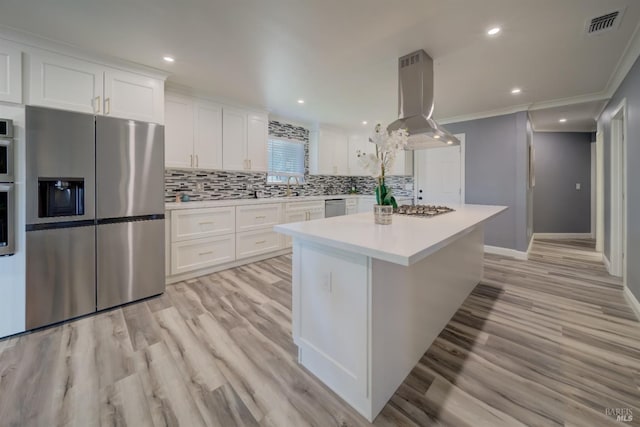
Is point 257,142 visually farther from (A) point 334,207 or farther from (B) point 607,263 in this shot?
(B) point 607,263

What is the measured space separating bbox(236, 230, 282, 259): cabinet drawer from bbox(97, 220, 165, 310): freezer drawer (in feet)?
3.57

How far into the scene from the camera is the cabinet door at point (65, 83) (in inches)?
82.4

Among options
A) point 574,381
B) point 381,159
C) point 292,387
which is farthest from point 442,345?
point 381,159

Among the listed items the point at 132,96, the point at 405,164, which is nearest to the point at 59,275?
the point at 132,96

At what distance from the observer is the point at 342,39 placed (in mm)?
2162

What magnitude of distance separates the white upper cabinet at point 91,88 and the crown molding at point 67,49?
36mm

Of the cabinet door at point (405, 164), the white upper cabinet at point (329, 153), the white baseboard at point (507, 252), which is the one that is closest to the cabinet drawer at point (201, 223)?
the white upper cabinet at point (329, 153)

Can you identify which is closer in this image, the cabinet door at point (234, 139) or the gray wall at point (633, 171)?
the gray wall at point (633, 171)

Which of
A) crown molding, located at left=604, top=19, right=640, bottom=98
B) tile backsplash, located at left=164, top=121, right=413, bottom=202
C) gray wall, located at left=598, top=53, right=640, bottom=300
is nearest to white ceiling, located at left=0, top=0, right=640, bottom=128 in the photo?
crown molding, located at left=604, top=19, right=640, bottom=98

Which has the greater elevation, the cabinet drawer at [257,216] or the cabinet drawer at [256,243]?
the cabinet drawer at [257,216]

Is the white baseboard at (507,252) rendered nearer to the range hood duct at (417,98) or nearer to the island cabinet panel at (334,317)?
the range hood duct at (417,98)

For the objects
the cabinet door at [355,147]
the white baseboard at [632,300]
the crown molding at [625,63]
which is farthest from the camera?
the cabinet door at [355,147]

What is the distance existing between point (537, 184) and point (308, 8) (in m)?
6.40

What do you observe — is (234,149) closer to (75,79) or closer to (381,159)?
(75,79)
